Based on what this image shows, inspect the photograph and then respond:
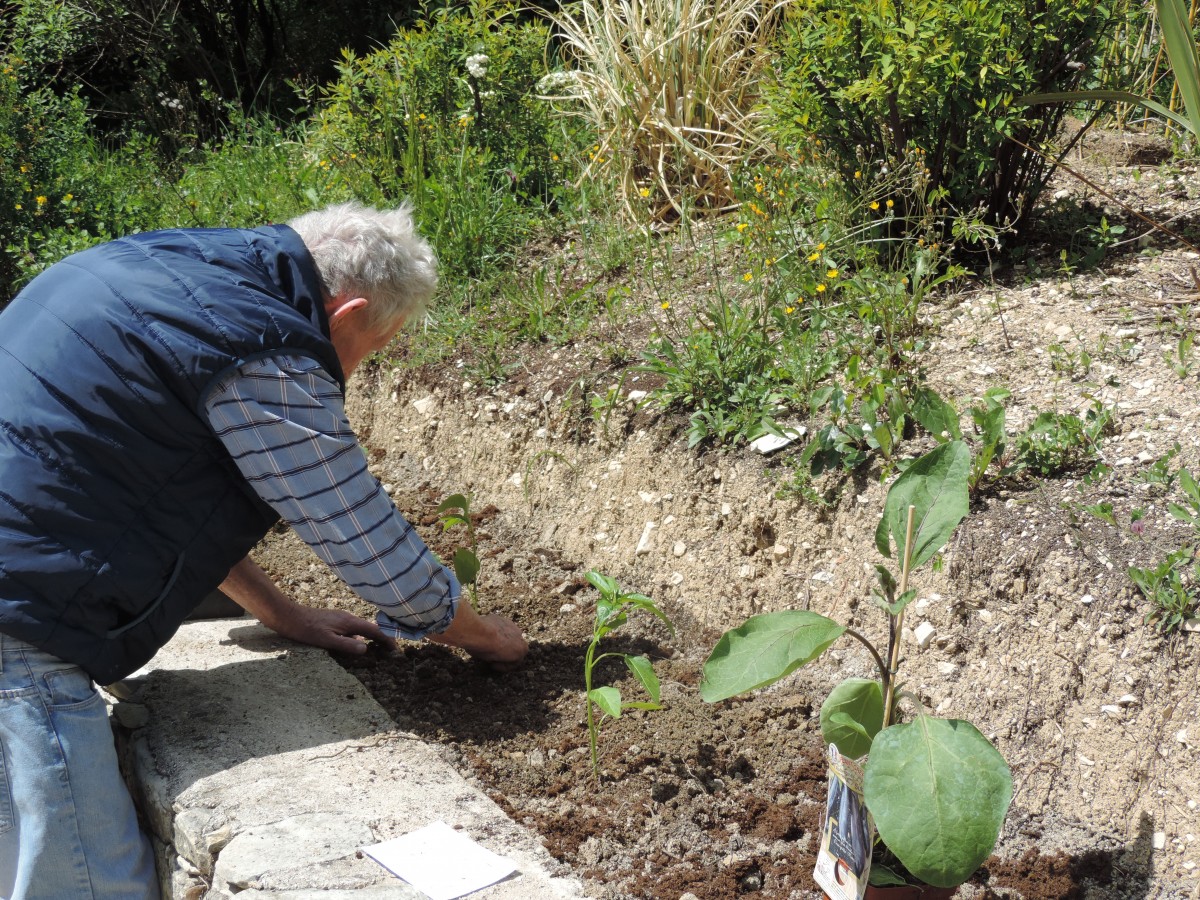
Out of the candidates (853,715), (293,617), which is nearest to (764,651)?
(853,715)

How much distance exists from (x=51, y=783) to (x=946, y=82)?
294 cm

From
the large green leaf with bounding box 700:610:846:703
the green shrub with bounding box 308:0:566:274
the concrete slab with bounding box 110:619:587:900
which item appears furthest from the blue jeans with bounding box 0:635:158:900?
the green shrub with bounding box 308:0:566:274

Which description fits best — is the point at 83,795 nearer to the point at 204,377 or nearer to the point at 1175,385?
the point at 204,377

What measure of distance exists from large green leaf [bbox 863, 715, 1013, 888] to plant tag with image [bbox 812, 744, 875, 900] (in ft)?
0.34

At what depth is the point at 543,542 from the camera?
11.8 feet

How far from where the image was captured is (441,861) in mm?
2031

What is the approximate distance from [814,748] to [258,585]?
147 cm

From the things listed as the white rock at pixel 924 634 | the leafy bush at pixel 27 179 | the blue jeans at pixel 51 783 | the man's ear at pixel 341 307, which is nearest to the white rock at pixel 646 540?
the white rock at pixel 924 634

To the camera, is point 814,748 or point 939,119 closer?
point 814,748

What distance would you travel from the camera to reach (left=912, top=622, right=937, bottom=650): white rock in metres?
2.52

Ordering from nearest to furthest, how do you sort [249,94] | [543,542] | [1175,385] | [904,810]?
1. [904,810]
2. [1175,385]
3. [543,542]
4. [249,94]

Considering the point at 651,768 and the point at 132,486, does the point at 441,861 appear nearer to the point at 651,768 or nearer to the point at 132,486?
the point at 651,768

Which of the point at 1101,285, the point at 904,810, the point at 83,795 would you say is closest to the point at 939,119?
the point at 1101,285

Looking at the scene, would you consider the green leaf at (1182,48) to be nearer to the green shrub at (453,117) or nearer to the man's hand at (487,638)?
the man's hand at (487,638)
